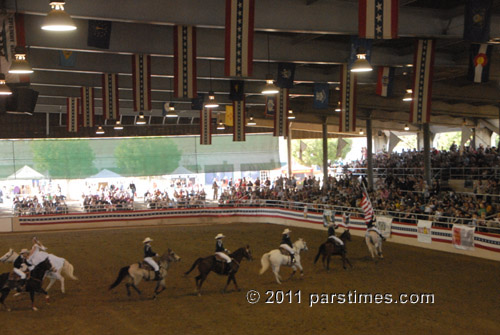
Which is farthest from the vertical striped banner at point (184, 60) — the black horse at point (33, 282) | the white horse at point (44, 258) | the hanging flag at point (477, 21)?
the hanging flag at point (477, 21)

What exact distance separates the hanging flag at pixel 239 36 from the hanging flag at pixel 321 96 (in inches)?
498

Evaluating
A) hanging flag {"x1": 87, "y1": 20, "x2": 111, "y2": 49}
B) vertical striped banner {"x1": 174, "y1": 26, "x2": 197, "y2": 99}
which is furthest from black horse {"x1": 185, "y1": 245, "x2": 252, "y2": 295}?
hanging flag {"x1": 87, "y1": 20, "x2": 111, "y2": 49}

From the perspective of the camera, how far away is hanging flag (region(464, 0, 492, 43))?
13.8 meters

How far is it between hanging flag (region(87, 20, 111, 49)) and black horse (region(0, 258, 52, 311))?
23.9 feet

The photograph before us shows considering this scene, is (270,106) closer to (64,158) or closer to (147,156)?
(147,156)

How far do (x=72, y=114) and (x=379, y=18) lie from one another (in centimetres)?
2192

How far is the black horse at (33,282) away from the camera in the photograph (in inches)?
504

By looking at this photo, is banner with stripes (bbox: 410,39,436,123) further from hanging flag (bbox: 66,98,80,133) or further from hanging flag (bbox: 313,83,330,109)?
hanging flag (bbox: 66,98,80,133)

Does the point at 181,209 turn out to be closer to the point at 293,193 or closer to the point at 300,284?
the point at 293,193

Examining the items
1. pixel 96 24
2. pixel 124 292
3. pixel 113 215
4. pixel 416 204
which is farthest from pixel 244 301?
pixel 113 215

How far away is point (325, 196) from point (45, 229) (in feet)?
58.0

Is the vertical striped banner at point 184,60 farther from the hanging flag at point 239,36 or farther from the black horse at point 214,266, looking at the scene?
the black horse at point 214,266

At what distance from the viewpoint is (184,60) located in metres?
16.1

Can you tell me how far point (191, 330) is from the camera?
11305mm
